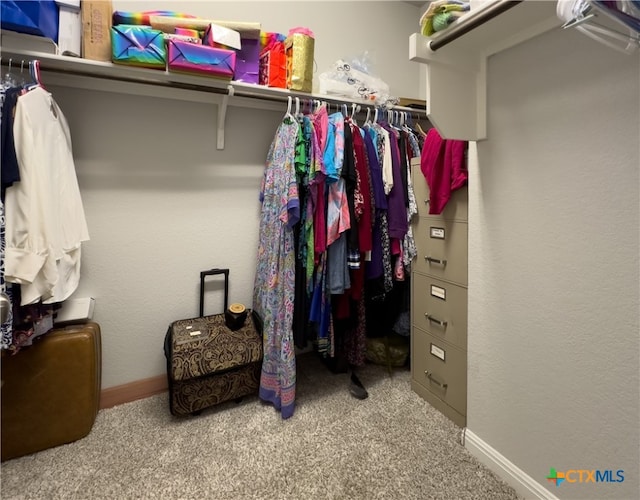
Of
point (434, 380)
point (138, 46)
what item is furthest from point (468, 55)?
point (434, 380)

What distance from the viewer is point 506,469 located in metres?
1.31

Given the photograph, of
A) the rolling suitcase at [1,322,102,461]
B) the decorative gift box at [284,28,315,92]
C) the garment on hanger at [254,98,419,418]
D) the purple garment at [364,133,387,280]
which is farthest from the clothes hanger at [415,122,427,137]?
the rolling suitcase at [1,322,102,461]

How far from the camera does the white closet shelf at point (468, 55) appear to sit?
3.42ft

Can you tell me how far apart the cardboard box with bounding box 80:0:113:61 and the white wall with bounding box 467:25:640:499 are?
5.29 ft

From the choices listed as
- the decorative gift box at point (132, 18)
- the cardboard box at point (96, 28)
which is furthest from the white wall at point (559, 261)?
the cardboard box at point (96, 28)

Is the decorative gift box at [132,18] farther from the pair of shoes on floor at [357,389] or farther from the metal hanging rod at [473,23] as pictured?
the pair of shoes on floor at [357,389]

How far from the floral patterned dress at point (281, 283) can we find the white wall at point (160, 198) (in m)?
0.35

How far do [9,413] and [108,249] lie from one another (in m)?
0.80

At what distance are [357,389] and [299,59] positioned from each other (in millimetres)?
1836

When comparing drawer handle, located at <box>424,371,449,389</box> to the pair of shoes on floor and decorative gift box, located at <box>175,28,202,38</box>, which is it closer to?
the pair of shoes on floor

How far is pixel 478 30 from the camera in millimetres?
1141

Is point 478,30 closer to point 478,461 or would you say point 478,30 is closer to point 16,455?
point 478,461

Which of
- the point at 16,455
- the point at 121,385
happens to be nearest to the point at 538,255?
the point at 121,385

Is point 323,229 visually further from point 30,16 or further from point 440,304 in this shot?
point 30,16
